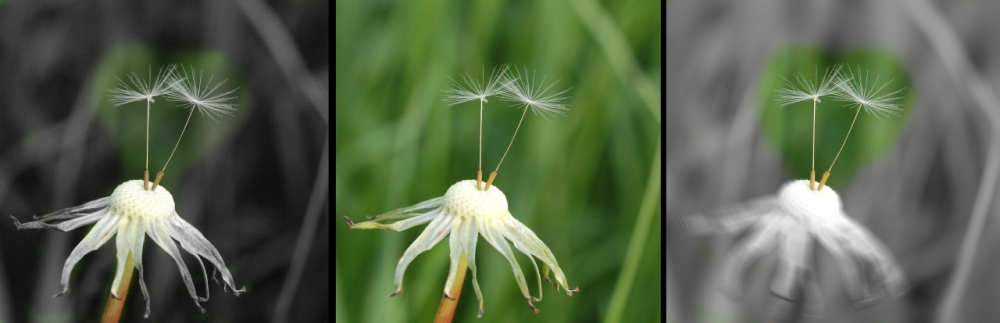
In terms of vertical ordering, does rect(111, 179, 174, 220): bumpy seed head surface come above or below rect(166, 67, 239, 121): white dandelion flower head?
below

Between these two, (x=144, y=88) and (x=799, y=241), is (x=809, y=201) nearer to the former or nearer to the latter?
(x=799, y=241)

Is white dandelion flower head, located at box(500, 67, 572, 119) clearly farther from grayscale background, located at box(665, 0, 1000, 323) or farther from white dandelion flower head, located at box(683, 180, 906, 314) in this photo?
white dandelion flower head, located at box(683, 180, 906, 314)

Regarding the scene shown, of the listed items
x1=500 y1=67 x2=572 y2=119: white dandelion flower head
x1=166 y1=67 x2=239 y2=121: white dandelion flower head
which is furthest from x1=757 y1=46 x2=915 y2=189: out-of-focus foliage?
x1=166 y1=67 x2=239 y2=121: white dandelion flower head

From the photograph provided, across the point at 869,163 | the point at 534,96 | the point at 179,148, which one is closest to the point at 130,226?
the point at 179,148

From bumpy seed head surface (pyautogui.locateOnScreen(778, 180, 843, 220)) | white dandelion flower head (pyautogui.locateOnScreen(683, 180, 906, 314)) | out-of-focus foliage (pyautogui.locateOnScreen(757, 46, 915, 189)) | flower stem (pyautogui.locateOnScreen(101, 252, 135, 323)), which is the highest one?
out-of-focus foliage (pyautogui.locateOnScreen(757, 46, 915, 189))

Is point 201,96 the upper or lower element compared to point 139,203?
upper

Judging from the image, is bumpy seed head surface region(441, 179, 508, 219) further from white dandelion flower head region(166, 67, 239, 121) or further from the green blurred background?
white dandelion flower head region(166, 67, 239, 121)

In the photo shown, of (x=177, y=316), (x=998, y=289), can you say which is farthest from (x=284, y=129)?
(x=998, y=289)
